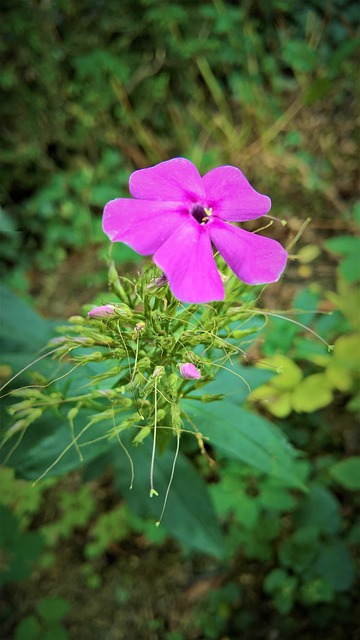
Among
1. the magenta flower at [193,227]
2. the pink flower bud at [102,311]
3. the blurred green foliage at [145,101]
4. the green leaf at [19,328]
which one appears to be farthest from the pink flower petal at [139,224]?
the blurred green foliage at [145,101]

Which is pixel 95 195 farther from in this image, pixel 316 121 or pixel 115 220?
pixel 115 220

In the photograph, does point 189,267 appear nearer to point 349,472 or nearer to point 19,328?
point 19,328

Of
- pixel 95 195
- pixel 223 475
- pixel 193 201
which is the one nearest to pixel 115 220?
pixel 193 201

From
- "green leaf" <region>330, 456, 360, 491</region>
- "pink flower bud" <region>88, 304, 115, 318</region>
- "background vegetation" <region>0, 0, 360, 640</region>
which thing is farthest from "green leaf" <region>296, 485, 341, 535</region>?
"pink flower bud" <region>88, 304, 115, 318</region>

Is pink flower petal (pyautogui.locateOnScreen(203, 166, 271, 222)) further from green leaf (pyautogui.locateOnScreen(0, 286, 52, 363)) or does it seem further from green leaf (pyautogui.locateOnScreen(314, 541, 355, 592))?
green leaf (pyautogui.locateOnScreen(314, 541, 355, 592))

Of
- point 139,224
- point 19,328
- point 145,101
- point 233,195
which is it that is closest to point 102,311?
point 139,224

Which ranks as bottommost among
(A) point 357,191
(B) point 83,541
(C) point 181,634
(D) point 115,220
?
(C) point 181,634

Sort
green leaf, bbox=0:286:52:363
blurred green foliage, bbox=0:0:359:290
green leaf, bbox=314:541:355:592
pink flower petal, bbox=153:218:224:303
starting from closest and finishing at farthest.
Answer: pink flower petal, bbox=153:218:224:303 < green leaf, bbox=0:286:52:363 < green leaf, bbox=314:541:355:592 < blurred green foliage, bbox=0:0:359:290

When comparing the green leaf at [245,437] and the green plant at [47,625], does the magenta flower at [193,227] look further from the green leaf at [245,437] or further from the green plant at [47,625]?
the green plant at [47,625]
